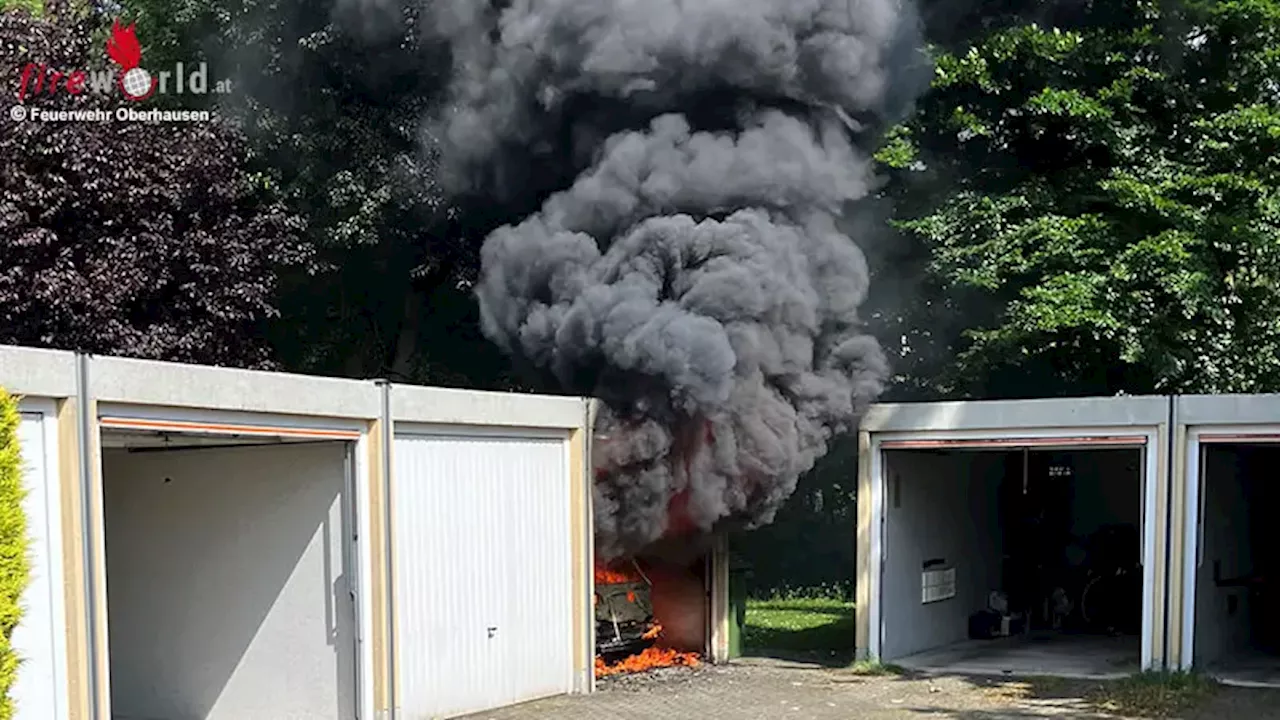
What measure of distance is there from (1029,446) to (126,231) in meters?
11.2

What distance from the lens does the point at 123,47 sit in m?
18.2

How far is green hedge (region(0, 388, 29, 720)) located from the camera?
7.42 meters

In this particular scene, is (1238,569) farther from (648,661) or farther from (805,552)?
(805,552)

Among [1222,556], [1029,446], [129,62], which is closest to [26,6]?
[129,62]

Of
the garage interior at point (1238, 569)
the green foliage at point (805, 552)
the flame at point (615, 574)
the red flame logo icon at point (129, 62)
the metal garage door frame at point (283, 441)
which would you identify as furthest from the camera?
the green foliage at point (805, 552)

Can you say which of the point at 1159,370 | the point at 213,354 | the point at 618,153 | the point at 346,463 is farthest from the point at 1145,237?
the point at 213,354

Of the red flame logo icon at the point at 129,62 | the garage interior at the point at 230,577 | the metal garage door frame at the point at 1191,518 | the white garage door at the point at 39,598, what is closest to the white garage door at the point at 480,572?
the garage interior at the point at 230,577

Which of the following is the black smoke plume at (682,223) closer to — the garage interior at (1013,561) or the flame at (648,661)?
the flame at (648,661)

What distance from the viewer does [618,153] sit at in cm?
1509

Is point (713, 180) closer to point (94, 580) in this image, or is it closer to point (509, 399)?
point (509, 399)

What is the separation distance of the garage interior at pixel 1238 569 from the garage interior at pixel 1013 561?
85 cm

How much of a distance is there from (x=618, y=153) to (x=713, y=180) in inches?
45.2

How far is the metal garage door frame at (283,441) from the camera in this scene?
328 inches

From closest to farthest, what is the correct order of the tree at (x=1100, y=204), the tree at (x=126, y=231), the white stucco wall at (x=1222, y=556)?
the white stucco wall at (x=1222, y=556) < the tree at (x=1100, y=204) < the tree at (x=126, y=231)
